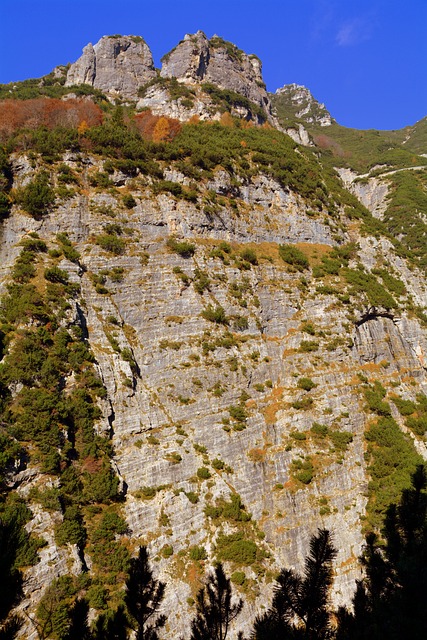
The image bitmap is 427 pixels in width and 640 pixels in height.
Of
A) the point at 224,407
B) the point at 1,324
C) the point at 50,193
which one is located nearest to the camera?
the point at 1,324

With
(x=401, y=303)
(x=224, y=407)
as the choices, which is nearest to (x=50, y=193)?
(x=224, y=407)

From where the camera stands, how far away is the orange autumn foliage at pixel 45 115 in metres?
39.7

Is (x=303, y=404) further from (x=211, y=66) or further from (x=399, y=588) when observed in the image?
(x=211, y=66)

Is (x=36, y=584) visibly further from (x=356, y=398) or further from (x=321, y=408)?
(x=356, y=398)

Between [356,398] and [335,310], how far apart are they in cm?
922

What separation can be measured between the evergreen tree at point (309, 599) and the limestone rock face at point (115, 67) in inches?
3369

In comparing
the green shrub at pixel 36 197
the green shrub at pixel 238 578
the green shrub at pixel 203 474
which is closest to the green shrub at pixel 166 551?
the green shrub at pixel 238 578

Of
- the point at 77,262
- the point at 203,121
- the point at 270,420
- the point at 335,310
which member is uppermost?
the point at 203,121

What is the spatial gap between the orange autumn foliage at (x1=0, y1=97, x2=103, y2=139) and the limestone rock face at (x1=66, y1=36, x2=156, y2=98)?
85.1 ft

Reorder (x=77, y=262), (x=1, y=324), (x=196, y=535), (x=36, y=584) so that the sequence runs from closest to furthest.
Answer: (x=36, y=584) → (x=196, y=535) → (x=1, y=324) → (x=77, y=262)

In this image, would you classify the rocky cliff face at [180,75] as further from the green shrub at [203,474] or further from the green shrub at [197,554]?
the green shrub at [197,554]

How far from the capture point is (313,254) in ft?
135

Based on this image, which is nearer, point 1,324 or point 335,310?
point 1,324

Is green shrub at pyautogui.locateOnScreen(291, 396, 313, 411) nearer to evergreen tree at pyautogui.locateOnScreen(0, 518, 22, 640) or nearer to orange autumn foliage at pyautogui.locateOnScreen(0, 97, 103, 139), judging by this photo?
evergreen tree at pyautogui.locateOnScreen(0, 518, 22, 640)
